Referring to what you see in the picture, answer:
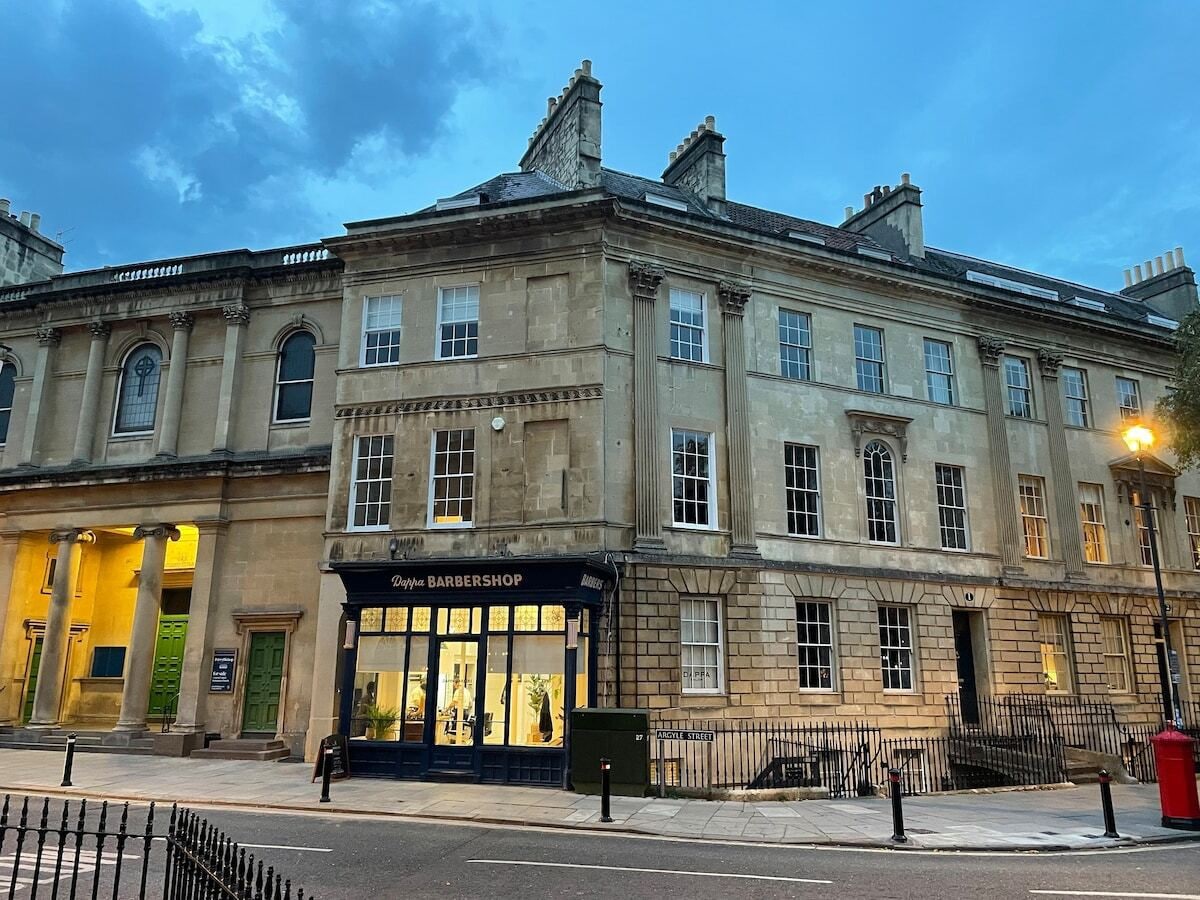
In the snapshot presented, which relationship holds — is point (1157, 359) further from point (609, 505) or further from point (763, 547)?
point (609, 505)

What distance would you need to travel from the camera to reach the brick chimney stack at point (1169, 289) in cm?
3284

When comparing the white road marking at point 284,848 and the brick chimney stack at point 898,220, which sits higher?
the brick chimney stack at point 898,220

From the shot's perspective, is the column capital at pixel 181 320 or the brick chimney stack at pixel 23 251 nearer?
the column capital at pixel 181 320

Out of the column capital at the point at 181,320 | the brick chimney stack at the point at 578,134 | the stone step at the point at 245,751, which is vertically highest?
the brick chimney stack at the point at 578,134

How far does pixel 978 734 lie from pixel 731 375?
437 inches

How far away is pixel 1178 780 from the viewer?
13.4 meters

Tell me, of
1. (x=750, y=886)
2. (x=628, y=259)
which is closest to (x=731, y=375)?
(x=628, y=259)

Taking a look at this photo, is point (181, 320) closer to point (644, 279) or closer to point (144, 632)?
point (144, 632)

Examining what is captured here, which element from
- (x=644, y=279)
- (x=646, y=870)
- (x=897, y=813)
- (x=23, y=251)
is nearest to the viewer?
(x=646, y=870)

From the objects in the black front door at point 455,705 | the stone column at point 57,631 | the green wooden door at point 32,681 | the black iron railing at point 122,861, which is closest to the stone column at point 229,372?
the stone column at point 57,631

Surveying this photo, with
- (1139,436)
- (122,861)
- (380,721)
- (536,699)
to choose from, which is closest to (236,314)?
(380,721)

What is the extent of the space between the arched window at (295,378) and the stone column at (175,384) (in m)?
2.94

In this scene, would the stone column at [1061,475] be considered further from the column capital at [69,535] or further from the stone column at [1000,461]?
the column capital at [69,535]

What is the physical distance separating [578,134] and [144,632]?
17.9m
